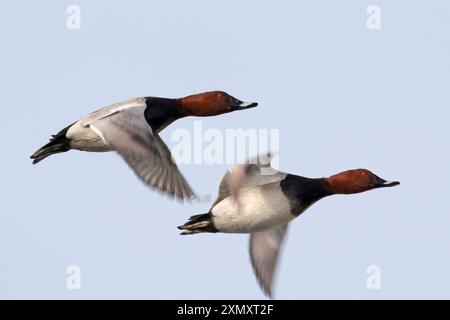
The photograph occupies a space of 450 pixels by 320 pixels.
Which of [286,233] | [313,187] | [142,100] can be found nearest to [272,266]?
[286,233]

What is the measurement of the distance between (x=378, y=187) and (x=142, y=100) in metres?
2.80

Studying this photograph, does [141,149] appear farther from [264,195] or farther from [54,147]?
[54,147]

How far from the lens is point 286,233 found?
15.6 m

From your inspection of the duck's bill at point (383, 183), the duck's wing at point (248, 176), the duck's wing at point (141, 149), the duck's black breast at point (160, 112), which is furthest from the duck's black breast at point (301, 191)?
the duck's black breast at point (160, 112)

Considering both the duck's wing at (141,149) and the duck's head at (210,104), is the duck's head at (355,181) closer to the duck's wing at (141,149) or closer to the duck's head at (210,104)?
the duck's head at (210,104)

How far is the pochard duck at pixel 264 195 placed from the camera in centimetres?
1417

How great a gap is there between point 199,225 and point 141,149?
1.00 m

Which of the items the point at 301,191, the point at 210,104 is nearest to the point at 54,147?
the point at 210,104

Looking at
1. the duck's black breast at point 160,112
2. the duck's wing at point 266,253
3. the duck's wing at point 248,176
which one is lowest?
the duck's wing at point 266,253

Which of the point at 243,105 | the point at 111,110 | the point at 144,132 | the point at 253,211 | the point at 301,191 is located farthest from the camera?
the point at 243,105

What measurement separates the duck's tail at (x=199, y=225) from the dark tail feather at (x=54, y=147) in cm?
180

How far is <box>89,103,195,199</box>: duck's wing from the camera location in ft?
46.3

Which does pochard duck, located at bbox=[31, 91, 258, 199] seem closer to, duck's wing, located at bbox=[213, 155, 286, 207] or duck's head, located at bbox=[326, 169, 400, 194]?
duck's wing, located at bbox=[213, 155, 286, 207]

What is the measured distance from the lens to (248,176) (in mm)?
14266
